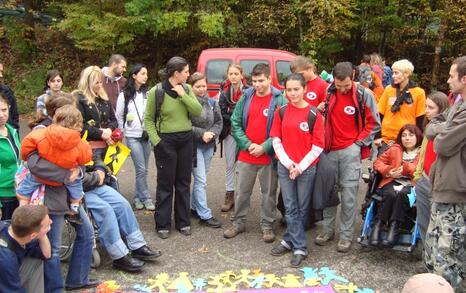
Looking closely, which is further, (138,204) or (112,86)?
(112,86)

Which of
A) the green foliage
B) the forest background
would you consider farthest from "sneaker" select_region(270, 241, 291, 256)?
the green foliage

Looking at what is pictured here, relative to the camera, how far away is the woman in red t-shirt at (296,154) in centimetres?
460

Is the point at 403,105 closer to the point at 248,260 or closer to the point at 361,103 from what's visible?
the point at 361,103

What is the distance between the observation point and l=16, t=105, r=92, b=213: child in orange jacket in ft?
12.1

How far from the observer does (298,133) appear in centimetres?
463

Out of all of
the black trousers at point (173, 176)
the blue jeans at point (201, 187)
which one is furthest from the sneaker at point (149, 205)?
the black trousers at point (173, 176)

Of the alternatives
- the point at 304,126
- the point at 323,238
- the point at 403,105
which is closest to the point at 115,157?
the point at 304,126

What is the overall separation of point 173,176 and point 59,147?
1690 millimetres

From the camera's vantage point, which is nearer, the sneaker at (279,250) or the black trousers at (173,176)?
the sneaker at (279,250)

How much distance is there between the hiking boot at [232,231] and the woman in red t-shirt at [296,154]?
0.62 m

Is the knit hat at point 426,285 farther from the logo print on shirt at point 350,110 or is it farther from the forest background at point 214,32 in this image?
the forest background at point 214,32

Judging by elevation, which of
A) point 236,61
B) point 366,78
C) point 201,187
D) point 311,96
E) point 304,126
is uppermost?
point 236,61

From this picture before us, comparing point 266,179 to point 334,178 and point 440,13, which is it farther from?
point 440,13

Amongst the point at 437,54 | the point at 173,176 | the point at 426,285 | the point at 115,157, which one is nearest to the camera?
the point at 426,285
